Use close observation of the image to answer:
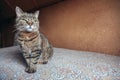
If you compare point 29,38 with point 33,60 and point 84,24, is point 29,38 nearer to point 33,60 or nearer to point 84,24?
point 33,60

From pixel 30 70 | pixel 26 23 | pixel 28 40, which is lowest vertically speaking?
pixel 30 70

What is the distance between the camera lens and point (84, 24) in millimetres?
2613

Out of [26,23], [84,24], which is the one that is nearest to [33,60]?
[26,23]

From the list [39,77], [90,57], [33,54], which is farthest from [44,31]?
[39,77]

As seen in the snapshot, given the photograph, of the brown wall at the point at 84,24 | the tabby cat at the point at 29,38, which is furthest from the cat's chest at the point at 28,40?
the brown wall at the point at 84,24

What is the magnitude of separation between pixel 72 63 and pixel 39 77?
422mm

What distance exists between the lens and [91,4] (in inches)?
99.8

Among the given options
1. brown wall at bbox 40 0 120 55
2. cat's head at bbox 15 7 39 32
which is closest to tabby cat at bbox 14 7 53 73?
cat's head at bbox 15 7 39 32

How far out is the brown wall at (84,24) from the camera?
2320 mm

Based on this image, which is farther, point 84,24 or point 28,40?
point 84,24

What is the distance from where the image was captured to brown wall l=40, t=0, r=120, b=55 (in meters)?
2.32

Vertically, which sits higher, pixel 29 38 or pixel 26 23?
pixel 26 23

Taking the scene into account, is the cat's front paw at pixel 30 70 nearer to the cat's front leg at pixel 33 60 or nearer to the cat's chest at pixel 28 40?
the cat's front leg at pixel 33 60

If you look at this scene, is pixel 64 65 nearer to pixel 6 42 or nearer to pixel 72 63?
pixel 72 63
